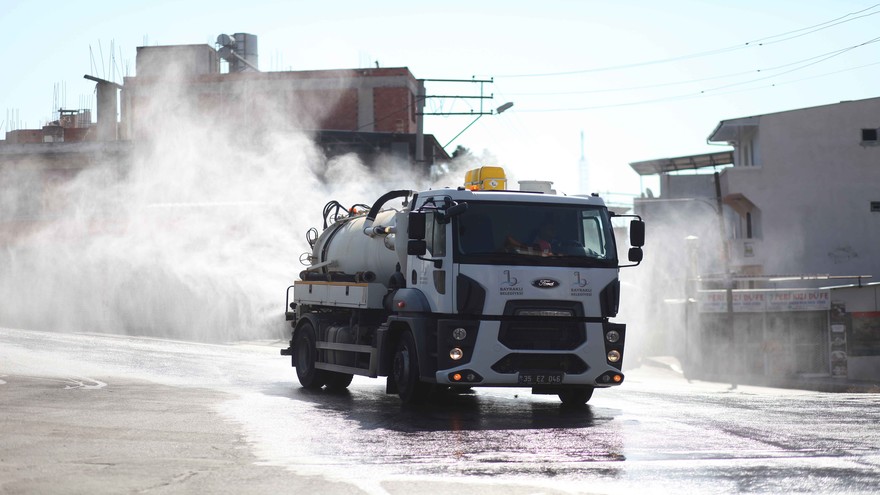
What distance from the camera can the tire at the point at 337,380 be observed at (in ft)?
61.5

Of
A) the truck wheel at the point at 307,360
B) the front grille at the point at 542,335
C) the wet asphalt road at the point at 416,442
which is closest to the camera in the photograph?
the wet asphalt road at the point at 416,442

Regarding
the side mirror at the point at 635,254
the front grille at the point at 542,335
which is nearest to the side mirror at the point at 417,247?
the front grille at the point at 542,335

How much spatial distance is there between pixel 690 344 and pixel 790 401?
26413 mm

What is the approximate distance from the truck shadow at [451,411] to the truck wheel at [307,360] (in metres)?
0.27

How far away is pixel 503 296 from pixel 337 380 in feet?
17.6

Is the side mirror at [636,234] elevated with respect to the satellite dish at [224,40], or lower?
lower

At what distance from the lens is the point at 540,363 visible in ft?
47.3

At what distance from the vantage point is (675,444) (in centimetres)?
1091

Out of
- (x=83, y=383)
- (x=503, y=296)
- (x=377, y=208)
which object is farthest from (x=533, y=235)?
(x=83, y=383)

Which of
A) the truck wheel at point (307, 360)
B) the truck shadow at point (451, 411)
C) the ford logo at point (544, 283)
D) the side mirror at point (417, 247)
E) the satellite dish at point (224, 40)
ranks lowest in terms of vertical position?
the truck shadow at point (451, 411)

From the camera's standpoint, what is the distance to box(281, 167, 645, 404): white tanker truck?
14.3m

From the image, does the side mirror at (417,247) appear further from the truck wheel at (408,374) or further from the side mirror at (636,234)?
the side mirror at (636,234)

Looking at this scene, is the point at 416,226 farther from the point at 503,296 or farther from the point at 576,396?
the point at 576,396

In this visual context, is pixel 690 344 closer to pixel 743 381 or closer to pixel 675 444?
pixel 743 381
